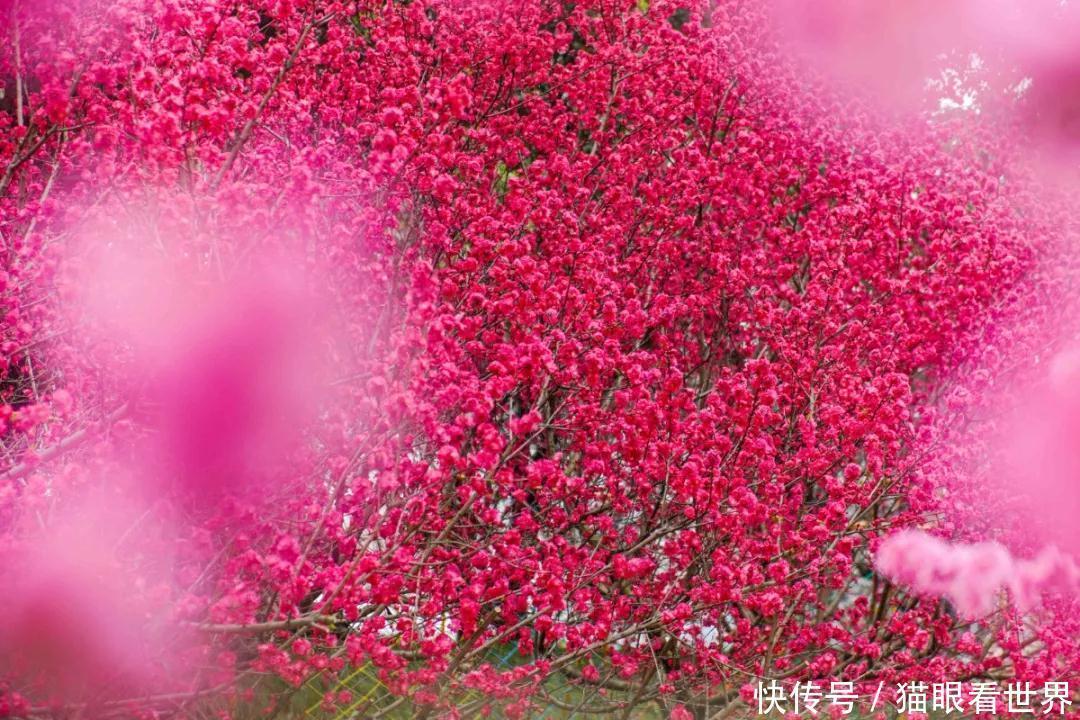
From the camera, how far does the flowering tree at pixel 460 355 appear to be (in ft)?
11.0

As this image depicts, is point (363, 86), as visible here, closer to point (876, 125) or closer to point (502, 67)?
point (502, 67)

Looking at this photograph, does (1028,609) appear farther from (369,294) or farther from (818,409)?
(369,294)

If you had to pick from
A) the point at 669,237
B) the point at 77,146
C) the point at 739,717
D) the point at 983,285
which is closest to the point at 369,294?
the point at 77,146

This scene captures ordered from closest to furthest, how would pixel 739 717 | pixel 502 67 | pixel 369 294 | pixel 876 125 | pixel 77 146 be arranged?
pixel 77 146 → pixel 369 294 → pixel 739 717 → pixel 502 67 → pixel 876 125

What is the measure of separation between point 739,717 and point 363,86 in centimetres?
464

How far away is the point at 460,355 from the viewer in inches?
192

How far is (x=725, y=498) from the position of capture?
500cm

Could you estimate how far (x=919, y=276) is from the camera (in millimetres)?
6184

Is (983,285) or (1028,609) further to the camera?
(983,285)

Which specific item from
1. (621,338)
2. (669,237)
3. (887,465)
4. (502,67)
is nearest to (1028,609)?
(887,465)

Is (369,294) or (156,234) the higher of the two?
(369,294)

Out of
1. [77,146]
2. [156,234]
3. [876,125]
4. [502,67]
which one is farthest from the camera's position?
[876,125]

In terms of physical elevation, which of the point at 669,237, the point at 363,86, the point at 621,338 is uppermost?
the point at 669,237

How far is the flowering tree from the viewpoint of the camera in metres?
3.35
